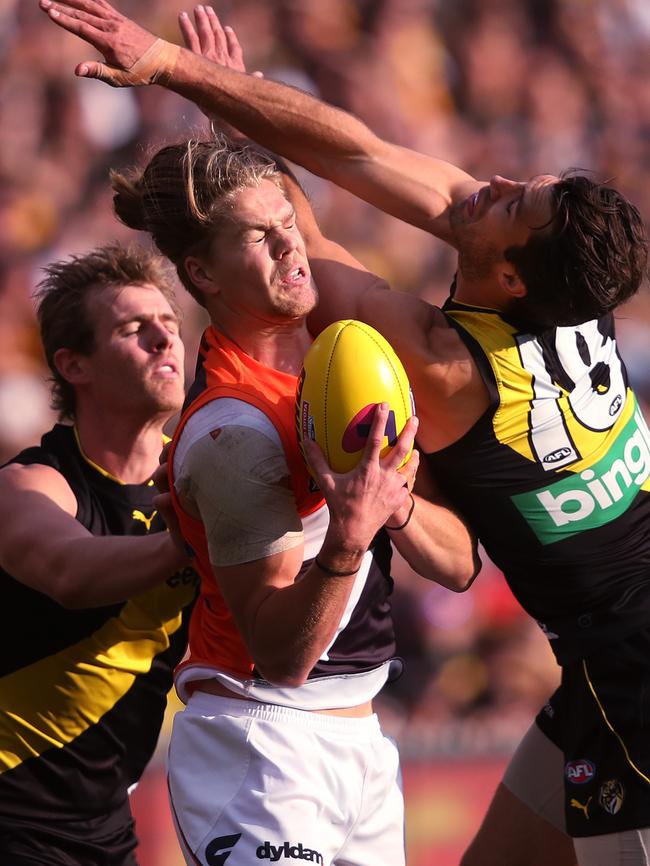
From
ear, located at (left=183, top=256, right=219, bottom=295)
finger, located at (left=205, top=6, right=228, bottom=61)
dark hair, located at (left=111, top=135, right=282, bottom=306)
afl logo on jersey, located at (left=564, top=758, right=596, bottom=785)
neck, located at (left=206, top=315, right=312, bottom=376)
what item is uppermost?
finger, located at (left=205, top=6, right=228, bottom=61)

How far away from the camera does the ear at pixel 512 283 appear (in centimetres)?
320

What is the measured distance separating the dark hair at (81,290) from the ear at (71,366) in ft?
0.07

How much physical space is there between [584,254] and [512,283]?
250 mm

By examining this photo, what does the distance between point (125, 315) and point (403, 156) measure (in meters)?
1.04

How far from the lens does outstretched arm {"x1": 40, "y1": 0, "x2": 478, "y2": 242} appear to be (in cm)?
301

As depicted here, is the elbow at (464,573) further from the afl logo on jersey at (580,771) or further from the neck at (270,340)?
the neck at (270,340)

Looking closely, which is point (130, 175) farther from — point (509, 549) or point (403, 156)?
point (509, 549)

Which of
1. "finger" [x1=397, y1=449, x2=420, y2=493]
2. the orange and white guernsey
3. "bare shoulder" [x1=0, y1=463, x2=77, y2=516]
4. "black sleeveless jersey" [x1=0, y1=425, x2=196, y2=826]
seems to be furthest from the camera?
"black sleeveless jersey" [x1=0, y1=425, x2=196, y2=826]

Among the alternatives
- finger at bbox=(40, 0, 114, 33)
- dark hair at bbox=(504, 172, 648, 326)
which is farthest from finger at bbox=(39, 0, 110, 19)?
dark hair at bbox=(504, 172, 648, 326)

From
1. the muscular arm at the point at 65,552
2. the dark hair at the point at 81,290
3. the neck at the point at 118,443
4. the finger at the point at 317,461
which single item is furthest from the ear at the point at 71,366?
the finger at the point at 317,461

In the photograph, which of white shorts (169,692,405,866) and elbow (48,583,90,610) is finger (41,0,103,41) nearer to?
elbow (48,583,90,610)

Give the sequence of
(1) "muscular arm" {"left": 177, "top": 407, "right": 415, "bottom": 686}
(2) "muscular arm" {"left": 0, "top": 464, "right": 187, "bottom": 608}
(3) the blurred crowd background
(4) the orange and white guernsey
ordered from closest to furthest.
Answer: (1) "muscular arm" {"left": 177, "top": 407, "right": 415, "bottom": 686} → (4) the orange and white guernsey → (2) "muscular arm" {"left": 0, "top": 464, "right": 187, "bottom": 608} → (3) the blurred crowd background

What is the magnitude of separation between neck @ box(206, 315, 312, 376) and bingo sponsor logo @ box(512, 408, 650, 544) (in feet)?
2.67

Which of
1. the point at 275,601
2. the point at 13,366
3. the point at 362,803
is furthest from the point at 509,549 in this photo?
the point at 13,366
